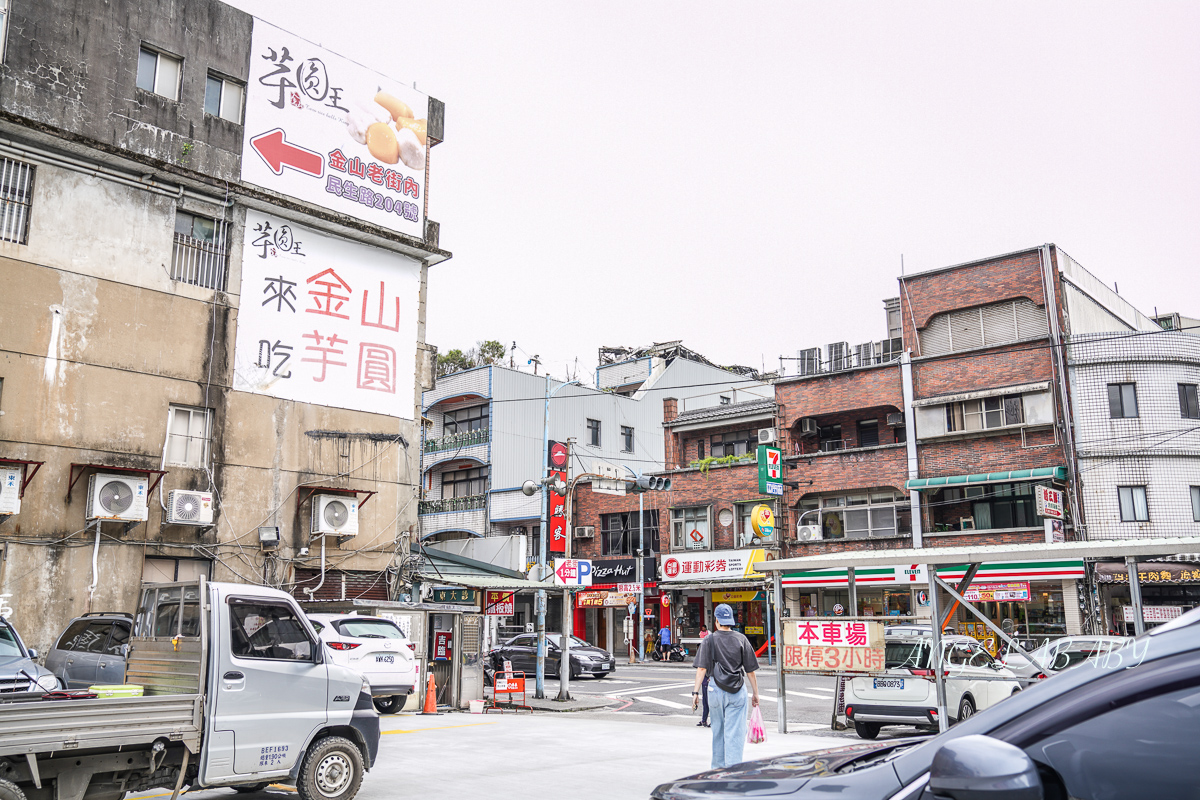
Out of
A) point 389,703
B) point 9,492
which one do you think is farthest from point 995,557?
point 9,492

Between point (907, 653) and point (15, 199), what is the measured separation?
18.1 meters

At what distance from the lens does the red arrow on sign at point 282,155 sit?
843 inches

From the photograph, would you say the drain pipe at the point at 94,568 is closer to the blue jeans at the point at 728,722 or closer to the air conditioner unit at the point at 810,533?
the blue jeans at the point at 728,722

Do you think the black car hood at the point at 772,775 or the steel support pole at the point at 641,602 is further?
the steel support pole at the point at 641,602

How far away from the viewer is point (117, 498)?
17922mm

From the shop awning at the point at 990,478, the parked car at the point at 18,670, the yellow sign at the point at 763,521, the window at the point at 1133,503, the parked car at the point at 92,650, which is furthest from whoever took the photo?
the yellow sign at the point at 763,521

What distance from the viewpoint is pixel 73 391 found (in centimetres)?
1803

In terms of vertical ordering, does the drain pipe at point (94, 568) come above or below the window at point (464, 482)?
below

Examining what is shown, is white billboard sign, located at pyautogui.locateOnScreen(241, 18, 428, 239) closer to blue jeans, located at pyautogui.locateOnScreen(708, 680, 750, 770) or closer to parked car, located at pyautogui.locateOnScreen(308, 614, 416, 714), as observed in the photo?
parked car, located at pyautogui.locateOnScreen(308, 614, 416, 714)

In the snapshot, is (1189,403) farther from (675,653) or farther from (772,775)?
(772,775)

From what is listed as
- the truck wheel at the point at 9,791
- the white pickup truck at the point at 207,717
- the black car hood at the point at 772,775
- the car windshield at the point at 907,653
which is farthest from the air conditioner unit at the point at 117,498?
the black car hood at the point at 772,775

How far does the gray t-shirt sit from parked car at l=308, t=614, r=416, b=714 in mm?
8718

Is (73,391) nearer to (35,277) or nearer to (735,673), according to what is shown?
(35,277)

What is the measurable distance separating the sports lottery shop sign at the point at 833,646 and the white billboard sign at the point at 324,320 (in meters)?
12.1
